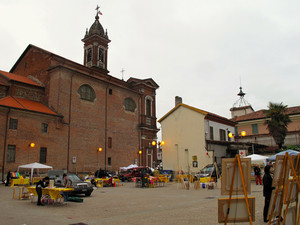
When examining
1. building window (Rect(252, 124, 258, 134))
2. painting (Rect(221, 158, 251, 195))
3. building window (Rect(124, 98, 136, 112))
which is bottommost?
painting (Rect(221, 158, 251, 195))

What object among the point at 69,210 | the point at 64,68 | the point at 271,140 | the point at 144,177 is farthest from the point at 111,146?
the point at 69,210

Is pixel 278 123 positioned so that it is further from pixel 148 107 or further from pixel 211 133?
pixel 148 107

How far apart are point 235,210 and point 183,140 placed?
1146 inches

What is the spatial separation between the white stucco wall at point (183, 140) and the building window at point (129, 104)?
7152mm

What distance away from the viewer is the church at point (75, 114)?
2820 centimetres

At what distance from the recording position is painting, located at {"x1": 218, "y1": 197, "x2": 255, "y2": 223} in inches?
234

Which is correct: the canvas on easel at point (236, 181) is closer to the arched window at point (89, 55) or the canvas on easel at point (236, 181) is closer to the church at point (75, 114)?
the church at point (75, 114)

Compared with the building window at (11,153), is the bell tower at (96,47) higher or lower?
higher

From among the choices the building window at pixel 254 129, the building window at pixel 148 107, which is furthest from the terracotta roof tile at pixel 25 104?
the building window at pixel 254 129

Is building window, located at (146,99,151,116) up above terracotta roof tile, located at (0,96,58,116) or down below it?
above

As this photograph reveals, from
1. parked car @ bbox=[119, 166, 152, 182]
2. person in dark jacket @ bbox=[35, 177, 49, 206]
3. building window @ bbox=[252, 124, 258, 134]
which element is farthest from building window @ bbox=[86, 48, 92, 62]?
person in dark jacket @ bbox=[35, 177, 49, 206]

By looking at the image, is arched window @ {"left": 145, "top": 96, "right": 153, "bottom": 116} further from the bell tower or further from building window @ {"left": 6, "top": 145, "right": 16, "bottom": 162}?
building window @ {"left": 6, "top": 145, "right": 16, "bottom": 162}

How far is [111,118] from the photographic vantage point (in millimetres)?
39312

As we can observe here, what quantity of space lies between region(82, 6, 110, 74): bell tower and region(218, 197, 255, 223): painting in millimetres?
40538
